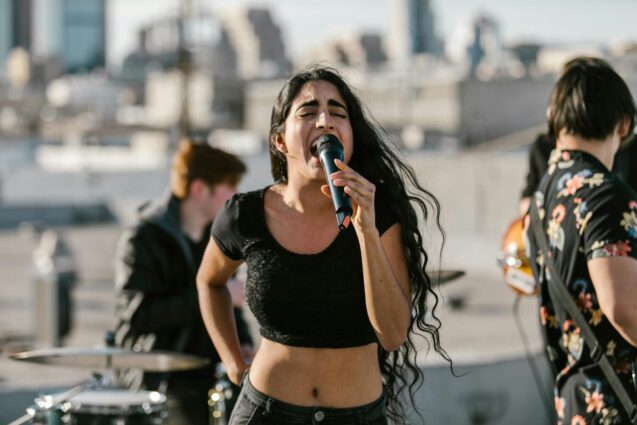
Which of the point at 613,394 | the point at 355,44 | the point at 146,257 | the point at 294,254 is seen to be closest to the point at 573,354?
the point at 613,394

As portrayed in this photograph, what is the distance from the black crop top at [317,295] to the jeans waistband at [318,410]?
147 millimetres

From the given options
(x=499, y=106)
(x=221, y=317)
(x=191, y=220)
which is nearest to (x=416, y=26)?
(x=499, y=106)

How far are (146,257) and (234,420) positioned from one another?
1713 millimetres

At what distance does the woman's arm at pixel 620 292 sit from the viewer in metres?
3.07

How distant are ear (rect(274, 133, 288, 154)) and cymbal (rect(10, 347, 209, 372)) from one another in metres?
1.01

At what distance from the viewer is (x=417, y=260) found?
2.95 metres

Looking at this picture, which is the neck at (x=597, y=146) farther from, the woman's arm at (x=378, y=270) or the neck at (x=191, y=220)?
the neck at (x=191, y=220)

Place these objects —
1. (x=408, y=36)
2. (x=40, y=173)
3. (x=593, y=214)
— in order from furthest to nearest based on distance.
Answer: (x=408, y=36), (x=40, y=173), (x=593, y=214)

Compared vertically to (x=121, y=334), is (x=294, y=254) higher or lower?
higher

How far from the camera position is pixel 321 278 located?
9.56 ft

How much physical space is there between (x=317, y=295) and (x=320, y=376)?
0.64ft

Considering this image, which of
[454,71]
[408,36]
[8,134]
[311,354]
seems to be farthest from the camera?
[8,134]

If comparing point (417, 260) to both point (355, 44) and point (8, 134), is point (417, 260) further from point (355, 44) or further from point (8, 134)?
point (355, 44)

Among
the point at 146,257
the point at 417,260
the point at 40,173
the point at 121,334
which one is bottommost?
the point at 40,173
